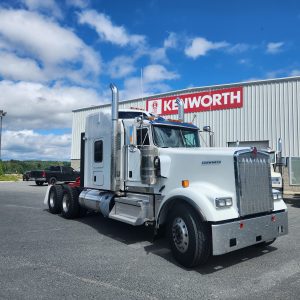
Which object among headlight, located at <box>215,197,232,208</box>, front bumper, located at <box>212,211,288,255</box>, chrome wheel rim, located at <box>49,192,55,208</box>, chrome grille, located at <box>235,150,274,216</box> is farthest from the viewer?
chrome wheel rim, located at <box>49,192,55,208</box>

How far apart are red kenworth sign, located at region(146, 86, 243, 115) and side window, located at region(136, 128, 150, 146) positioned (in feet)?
51.2

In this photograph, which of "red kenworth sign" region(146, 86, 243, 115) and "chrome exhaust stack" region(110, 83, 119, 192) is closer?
"chrome exhaust stack" region(110, 83, 119, 192)

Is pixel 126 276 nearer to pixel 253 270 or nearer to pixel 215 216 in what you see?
pixel 215 216

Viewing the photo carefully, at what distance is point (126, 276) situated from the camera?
17.7 ft

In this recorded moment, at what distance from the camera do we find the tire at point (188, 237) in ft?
18.4

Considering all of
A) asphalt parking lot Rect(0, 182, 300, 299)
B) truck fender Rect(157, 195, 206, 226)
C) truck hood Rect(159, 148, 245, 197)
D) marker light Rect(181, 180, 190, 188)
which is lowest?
asphalt parking lot Rect(0, 182, 300, 299)

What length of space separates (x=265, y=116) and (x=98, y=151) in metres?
14.5

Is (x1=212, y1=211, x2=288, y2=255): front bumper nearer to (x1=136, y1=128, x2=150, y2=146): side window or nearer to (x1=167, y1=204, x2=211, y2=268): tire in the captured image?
(x1=167, y1=204, x2=211, y2=268): tire

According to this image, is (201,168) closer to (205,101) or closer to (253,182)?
(253,182)

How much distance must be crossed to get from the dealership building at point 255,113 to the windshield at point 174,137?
38.6 feet

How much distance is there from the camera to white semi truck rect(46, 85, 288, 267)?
564cm

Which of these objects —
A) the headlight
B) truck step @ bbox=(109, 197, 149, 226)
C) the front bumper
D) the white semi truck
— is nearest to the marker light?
the white semi truck

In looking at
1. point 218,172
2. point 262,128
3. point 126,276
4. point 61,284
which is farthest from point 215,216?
point 262,128

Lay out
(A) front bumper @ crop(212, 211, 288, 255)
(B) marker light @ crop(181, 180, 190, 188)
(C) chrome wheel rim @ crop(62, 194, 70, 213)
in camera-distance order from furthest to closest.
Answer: (C) chrome wheel rim @ crop(62, 194, 70, 213) < (B) marker light @ crop(181, 180, 190, 188) < (A) front bumper @ crop(212, 211, 288, 255)
